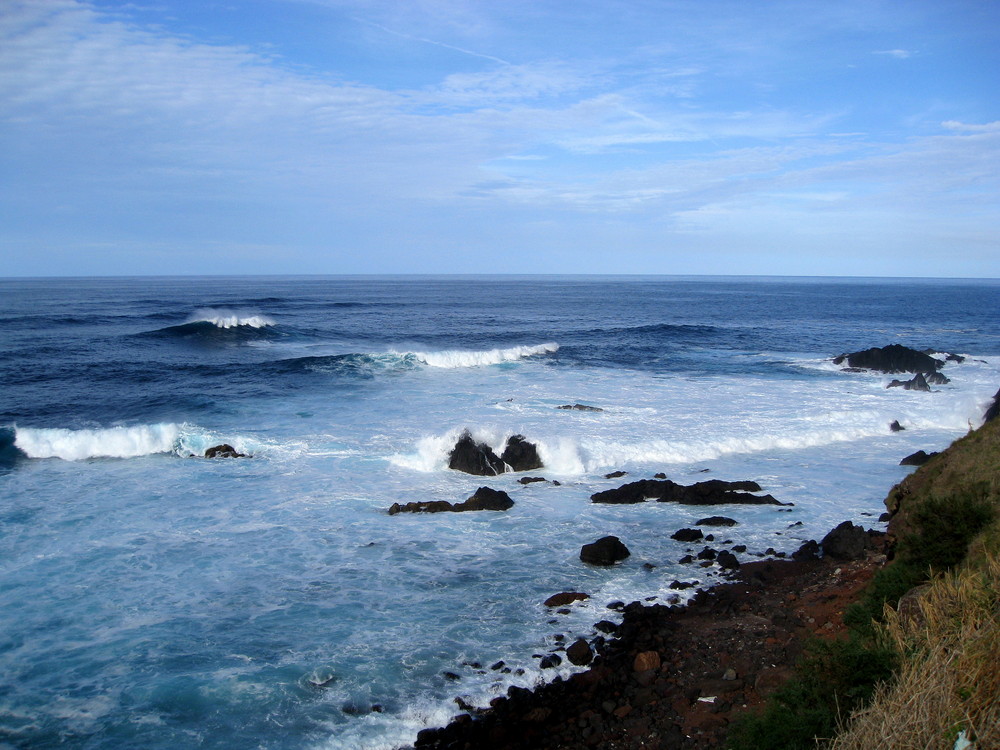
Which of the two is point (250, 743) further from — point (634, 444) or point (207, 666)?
point (634, 444)

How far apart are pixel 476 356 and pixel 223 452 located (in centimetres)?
2090

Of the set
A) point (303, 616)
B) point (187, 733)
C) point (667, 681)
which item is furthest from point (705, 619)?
point (187, 733)

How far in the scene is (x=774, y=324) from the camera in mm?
62156

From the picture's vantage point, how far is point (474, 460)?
1819cm

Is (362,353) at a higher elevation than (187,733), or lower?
higher

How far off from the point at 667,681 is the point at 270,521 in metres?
9.17

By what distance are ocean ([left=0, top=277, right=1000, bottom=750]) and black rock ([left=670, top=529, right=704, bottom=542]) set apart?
0.18 m

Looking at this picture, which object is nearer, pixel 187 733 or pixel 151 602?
pixel 187 733

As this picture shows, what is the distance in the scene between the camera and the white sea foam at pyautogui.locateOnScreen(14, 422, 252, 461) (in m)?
19.3

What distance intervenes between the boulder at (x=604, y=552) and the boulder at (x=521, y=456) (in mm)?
6296

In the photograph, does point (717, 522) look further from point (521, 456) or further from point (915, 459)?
point (915, 459)

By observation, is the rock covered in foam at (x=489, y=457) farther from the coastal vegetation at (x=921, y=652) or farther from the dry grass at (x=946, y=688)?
the dry grass at (x=946, y=688)

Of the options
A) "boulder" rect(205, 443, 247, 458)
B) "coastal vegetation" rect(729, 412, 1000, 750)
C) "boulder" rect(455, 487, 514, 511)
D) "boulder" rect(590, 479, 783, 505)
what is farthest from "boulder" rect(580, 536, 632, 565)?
"boulder" rect(205, 443, 247, 458)

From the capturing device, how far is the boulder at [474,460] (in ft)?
59.2
